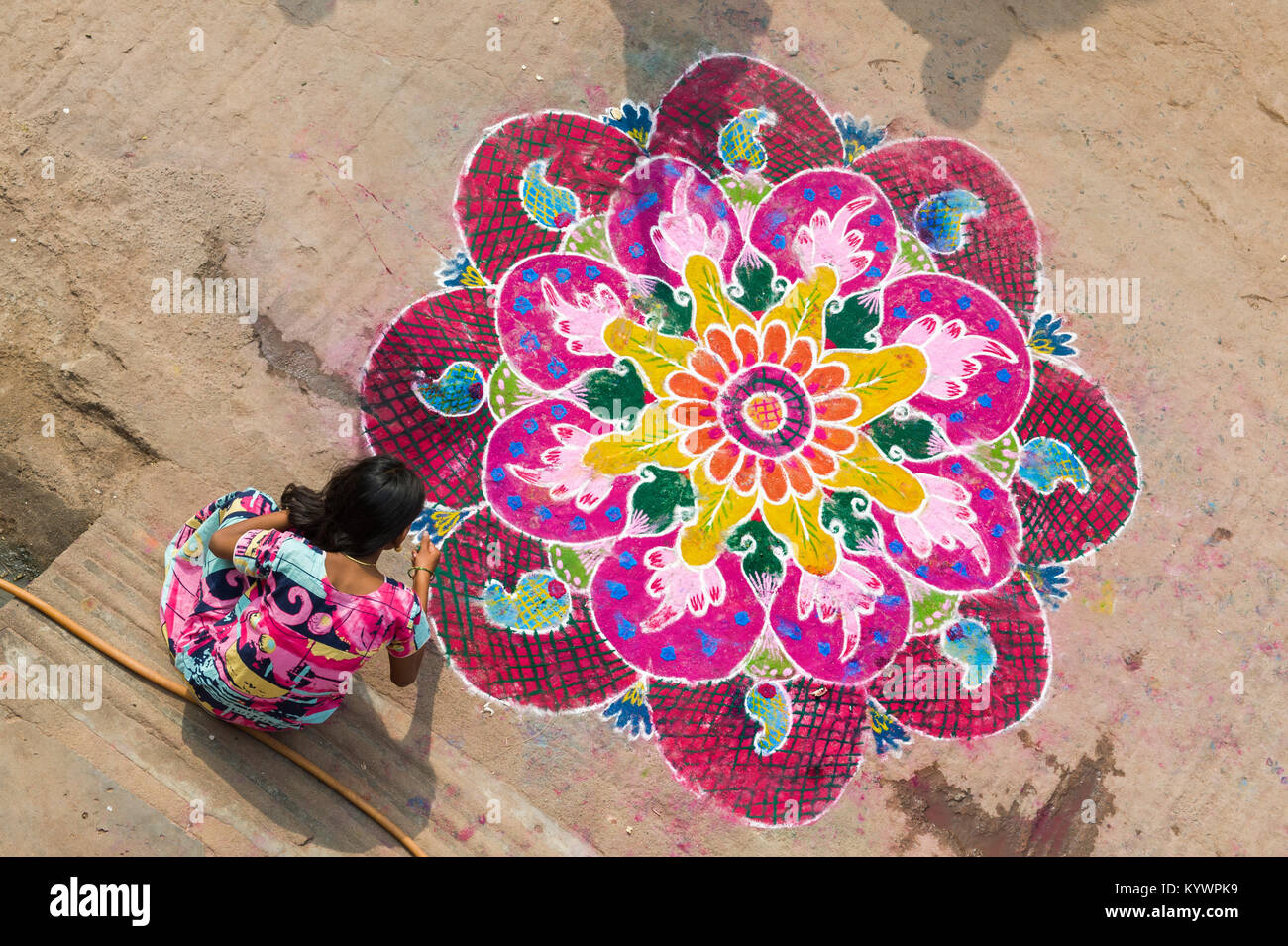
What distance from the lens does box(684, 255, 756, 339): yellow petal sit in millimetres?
5023

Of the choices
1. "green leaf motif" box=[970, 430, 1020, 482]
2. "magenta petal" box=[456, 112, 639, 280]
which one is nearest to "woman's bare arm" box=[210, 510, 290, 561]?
"magenta petal" box=[456, 112, 639, 280]

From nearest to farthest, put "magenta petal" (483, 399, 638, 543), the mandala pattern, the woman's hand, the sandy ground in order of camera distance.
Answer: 1. the woman's hand
2. the sandy ground
3. the mandala pattern
4. "magenta petal" (483, 399, 638, 543)

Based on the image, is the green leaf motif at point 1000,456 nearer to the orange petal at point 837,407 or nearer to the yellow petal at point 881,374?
the yellow petal at point 881,374

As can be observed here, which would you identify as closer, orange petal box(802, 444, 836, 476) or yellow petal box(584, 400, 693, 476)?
yellow petal box(584, 400, 693, 476)

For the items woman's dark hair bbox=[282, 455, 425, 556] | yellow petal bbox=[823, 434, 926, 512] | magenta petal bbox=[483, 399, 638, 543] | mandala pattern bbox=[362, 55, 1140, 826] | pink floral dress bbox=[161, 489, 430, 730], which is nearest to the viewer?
woman's dark hair bbox=[282, 455, 425, 556]

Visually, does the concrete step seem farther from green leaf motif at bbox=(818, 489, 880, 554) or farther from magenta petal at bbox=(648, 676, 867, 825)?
green leaf motif at bbox=(818, 489, 880, 554)

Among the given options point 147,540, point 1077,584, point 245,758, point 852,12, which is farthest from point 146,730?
point 852,12

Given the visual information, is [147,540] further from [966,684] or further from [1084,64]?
[1084,64]

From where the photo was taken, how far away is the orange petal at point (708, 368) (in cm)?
496

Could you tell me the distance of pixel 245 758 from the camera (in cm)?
413

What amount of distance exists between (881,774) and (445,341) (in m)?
3.22

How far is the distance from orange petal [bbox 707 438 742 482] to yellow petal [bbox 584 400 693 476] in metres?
0.13

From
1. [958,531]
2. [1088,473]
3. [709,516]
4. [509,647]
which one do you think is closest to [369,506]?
[509,647]
